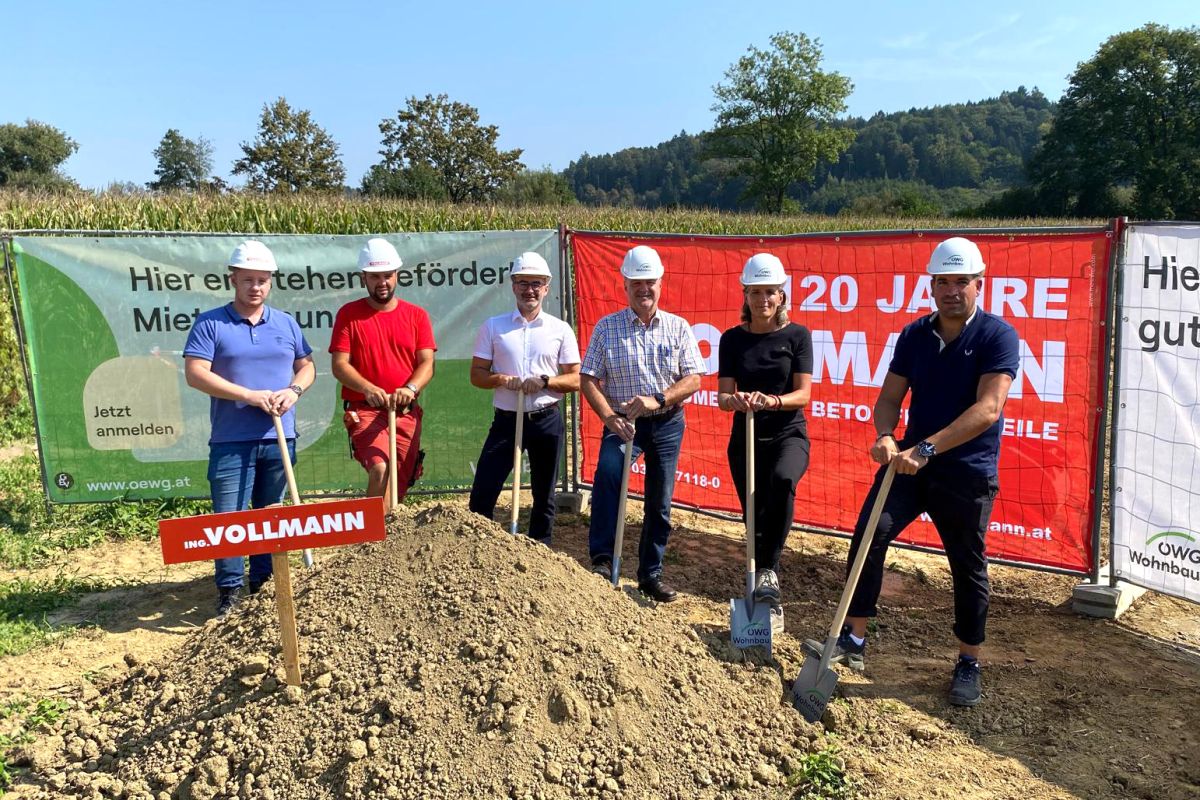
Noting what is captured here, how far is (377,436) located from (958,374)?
Answer: 3093 mm

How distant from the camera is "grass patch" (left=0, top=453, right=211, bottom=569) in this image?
226 inches

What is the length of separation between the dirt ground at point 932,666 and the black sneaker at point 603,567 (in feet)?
1.25

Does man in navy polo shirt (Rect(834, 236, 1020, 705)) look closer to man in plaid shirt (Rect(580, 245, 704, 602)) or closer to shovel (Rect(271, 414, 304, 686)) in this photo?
man in plaid shirt (Rect(580, 245, 704, 602))

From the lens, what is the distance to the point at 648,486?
461 centimetres

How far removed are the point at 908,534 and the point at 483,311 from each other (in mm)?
3608

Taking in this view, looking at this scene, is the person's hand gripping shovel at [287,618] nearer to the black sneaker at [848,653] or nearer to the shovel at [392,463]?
the shovel at [392,463]

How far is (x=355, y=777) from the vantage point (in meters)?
2.70

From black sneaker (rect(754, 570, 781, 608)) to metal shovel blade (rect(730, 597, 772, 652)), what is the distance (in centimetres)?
12

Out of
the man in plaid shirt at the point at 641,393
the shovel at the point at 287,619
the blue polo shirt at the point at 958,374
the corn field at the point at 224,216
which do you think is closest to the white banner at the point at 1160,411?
the blue polo shirt at the point at 958,374

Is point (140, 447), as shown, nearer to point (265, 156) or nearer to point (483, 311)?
point (483, 311)

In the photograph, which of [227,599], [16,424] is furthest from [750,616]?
[16,424]

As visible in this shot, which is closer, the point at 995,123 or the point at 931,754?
the point at 931,754

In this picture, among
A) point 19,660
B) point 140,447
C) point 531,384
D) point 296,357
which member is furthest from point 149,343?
point 531,384

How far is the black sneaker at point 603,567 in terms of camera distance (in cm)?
458
